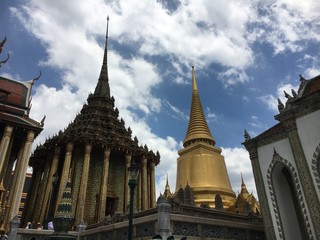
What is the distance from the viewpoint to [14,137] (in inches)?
929

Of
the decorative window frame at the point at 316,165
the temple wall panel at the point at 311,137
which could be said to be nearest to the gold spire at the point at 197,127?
the temple wall panel at the point at 311,137

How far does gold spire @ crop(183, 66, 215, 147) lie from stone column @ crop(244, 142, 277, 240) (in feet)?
64.7

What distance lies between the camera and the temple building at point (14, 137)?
19.8 meters

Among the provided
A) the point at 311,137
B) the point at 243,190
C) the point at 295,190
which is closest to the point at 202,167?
the point at 243,190

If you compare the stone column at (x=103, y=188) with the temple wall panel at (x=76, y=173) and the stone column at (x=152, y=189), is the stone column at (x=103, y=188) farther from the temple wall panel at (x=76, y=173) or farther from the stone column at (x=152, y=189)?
the stone column at (x=152, y=189)

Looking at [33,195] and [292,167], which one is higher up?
[33,195]

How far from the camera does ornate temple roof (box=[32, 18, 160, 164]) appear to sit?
24547mm

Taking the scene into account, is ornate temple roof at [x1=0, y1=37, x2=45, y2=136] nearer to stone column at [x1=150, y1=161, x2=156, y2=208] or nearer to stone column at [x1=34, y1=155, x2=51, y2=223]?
stone column at [x1=34, y1=155, x2=51, y2=223]

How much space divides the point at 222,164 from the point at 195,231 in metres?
23.4

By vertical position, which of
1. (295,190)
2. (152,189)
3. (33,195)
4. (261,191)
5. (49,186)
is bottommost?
(295,190)

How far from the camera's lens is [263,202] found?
14195 mm

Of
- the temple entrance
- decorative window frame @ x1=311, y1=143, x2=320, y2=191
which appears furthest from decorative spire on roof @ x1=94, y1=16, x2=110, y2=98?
decorative window frame @ x1=311, y1=143, x2=320, y2=191

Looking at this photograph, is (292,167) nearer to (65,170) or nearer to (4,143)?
(65,170)

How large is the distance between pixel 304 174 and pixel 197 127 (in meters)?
24.5
